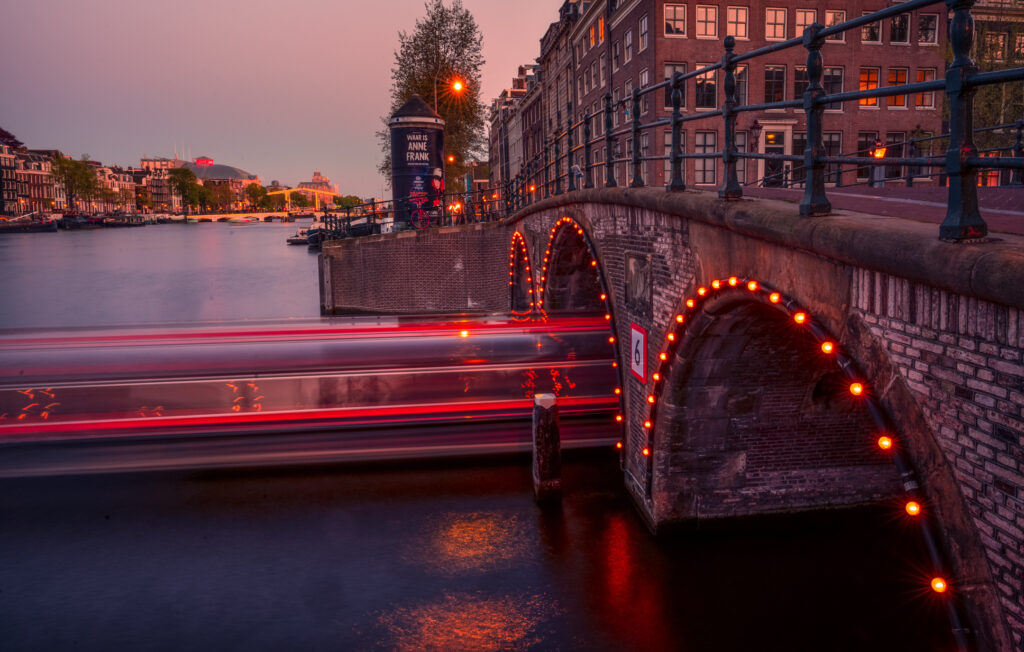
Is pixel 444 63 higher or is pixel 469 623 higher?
pixel 444 63

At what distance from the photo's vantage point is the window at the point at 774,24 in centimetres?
2775

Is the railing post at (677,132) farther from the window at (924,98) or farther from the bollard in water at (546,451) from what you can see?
the window at (924,98)

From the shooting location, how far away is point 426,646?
6980 mm

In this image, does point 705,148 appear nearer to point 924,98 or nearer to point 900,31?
point 900,31

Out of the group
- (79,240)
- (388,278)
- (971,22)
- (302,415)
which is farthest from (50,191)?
(971,22)

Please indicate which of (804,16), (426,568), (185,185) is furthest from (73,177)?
(426,568)

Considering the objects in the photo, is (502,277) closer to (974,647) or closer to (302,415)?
(302,415)

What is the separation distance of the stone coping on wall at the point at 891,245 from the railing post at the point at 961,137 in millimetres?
86

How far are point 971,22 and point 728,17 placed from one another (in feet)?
90.4

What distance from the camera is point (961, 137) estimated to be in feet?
10.3

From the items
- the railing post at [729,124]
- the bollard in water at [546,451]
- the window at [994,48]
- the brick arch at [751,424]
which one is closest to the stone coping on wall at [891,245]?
the railing post at [729,124]

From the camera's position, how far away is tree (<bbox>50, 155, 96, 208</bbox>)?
381 ft

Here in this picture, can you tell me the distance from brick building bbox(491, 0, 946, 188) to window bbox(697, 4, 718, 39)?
4 cm

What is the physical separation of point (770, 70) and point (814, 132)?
26.4m
